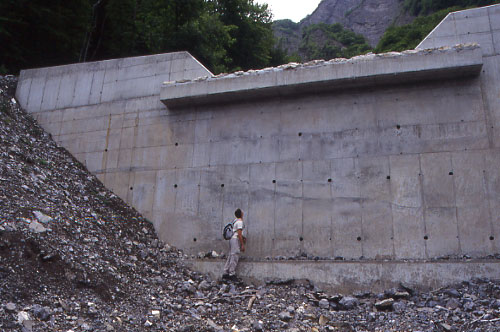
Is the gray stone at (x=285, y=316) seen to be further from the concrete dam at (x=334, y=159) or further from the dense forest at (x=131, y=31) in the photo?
the dense forest at (x=131, y=31)

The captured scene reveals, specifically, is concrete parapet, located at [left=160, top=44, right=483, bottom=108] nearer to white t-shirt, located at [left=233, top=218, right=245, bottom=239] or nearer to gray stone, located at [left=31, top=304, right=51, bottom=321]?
white t-shirt, located at [left=233, top=218, right=245, bottom=239]

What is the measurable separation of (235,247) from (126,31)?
15.2 metres

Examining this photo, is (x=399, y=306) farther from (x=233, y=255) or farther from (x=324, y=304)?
(x=233, y=255)

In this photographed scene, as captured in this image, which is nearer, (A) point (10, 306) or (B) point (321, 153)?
(A) point (10, 306)

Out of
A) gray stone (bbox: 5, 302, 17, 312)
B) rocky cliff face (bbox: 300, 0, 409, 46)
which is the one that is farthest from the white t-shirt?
rocky cliff face (bbox: 300, 0, 409, 46)

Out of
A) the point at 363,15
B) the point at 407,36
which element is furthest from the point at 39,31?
the point at 363,15

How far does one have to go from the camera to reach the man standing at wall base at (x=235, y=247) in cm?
960

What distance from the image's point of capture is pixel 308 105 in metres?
11.0

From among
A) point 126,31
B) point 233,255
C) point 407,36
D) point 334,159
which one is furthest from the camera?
point 407,36

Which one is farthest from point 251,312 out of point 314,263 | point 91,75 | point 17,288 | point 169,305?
point 91,75

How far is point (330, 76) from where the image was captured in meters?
10.5

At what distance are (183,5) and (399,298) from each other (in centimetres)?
1740

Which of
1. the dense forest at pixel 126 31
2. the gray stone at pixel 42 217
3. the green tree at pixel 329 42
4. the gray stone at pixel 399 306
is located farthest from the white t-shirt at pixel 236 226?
the green tree at pixel 329 42

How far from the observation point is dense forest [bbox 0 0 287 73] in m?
17.6
